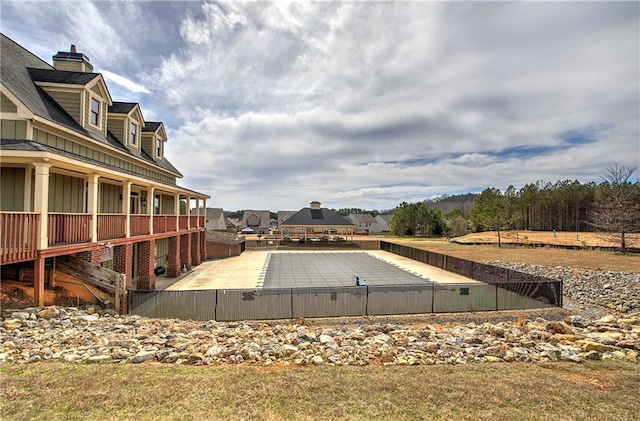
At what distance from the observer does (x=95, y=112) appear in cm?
1325

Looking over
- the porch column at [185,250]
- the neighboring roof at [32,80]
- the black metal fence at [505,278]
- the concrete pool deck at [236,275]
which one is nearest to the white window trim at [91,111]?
the neighboring roof at [32,80]

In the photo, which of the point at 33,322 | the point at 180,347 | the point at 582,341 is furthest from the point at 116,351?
the point at 582,341

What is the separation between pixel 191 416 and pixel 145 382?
1266 millimetres

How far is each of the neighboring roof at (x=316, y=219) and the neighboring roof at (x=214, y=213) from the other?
1280 inches

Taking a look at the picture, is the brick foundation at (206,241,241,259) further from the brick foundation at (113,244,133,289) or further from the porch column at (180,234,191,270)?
the brick foundation at (113,244,133,289)

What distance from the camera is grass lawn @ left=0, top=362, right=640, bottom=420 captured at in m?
4.22

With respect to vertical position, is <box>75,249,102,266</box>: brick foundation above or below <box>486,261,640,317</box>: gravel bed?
above

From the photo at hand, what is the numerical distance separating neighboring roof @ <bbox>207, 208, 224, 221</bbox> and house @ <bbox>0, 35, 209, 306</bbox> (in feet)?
184

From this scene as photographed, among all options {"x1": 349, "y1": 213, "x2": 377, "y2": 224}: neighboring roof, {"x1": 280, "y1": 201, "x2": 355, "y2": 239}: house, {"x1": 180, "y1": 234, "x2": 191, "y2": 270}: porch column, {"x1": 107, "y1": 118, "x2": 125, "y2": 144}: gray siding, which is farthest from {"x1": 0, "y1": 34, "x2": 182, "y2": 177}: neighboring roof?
{"x1": 349, "y1": 213, "x2": 377, "y2": 224}: neighboring roof

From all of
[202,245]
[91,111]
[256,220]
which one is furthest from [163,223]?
[256,220]

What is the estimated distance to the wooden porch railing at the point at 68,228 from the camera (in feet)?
28.4

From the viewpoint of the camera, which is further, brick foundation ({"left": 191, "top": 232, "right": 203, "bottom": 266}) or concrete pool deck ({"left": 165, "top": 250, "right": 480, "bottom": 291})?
brick foundation ({"left": 191, "top": 232, "right": 203, "bottom": 266})

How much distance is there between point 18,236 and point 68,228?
1743 millimetres

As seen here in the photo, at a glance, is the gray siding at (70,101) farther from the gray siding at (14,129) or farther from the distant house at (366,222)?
the distant house at (366,222)
